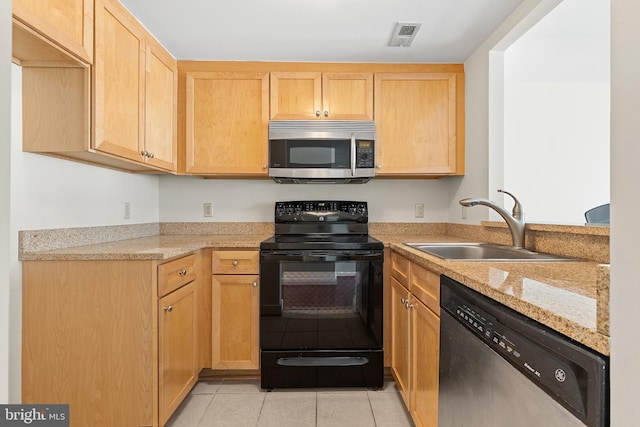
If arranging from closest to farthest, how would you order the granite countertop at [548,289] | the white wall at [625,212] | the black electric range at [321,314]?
the white wall at [625,212]
the granite countertop at [548,289]
the black electric range at [321,314]

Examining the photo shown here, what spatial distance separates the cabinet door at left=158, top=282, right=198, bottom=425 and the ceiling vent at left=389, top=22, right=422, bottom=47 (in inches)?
74.6

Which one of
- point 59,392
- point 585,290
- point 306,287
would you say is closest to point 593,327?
point 585,290

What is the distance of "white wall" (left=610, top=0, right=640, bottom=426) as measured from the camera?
1.65 feet

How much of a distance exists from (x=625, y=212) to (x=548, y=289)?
17.2 inches

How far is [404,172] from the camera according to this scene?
253cm

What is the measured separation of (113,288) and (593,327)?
1.71 meters

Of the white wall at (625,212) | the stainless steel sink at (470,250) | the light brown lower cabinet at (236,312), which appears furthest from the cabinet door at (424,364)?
the light brown lower cabinet at (236,312)

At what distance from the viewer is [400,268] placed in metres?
2.02

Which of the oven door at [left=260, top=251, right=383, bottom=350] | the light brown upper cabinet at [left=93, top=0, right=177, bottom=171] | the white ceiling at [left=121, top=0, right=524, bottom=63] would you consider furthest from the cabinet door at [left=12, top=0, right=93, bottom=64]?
the oven door at [left=260, top=251, right=383, bottom=350]

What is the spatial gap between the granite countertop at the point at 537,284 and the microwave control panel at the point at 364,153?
841 mm

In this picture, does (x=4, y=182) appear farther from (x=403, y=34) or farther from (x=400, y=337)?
(x=403, y=34)

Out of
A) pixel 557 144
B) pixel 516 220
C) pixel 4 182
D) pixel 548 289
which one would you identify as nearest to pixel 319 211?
pixel 516 220

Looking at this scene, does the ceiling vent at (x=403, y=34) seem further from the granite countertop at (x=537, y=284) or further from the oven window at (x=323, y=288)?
the oven window at (x=323, y=288)

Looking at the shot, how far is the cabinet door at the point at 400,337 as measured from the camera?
6.08ft
